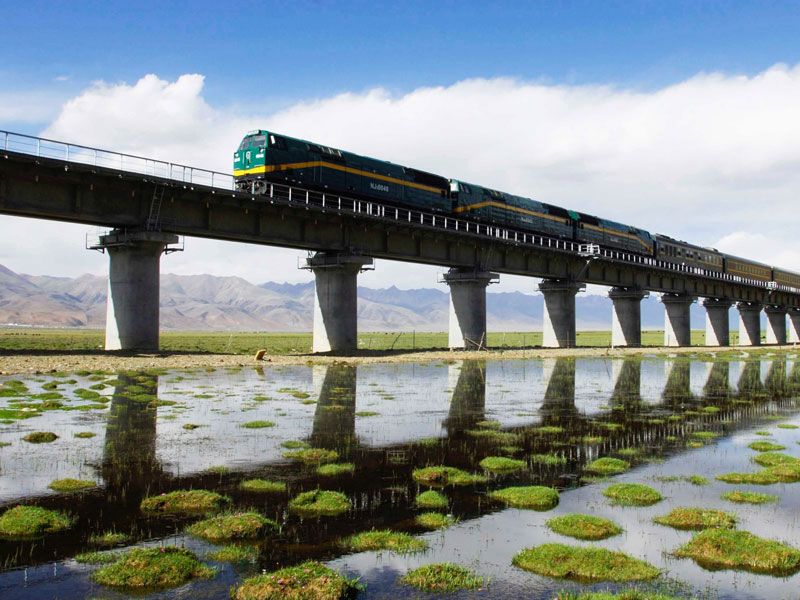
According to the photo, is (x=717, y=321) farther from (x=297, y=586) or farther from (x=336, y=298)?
(x=297, y=586)

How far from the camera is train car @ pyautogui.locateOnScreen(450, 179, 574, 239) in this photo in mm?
70750

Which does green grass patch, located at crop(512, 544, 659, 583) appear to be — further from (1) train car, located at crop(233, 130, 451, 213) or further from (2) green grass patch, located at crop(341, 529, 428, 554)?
(1) train car, located at crop(233, 130, 451, 213)

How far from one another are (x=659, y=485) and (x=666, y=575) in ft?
19.1

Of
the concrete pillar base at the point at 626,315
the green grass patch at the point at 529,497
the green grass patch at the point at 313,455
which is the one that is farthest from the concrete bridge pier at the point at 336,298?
the concrete pillar base at the point at 626,315

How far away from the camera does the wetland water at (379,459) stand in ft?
34.2

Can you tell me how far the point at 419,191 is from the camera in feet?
215

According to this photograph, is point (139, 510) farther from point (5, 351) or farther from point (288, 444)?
point (5, 351)

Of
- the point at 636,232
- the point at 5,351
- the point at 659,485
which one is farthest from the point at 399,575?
the point at 636,232

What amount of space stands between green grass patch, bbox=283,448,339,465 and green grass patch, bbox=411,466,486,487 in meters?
2.59

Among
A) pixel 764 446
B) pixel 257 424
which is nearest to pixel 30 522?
pixel 257 424

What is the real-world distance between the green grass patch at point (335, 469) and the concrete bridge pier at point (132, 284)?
32.0 meters

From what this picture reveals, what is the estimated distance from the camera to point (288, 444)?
1927 centimetres

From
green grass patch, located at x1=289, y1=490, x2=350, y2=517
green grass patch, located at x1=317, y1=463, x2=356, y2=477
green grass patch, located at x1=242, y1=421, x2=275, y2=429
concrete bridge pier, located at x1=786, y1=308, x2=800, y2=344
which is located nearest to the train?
green grass patch, located at x1=242, y1=421, x2=275, y2=429

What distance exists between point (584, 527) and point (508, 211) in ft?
216
